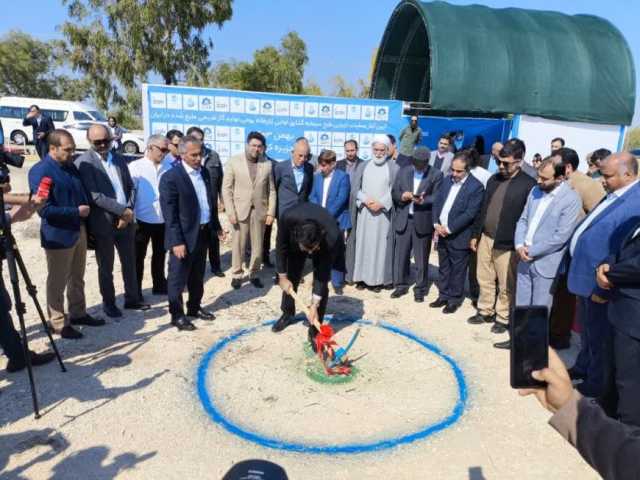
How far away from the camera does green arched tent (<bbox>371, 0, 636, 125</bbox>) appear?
13102 millimetres

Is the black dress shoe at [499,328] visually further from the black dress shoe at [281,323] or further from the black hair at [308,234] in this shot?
the black hair at [308,234]

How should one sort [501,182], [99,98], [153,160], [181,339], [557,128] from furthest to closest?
[99,98] → [557,128] → [153,160] → [501,182] → [181,339]

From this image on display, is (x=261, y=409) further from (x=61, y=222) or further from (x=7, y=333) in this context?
(x=61, y=222)

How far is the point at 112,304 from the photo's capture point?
522 centimetres

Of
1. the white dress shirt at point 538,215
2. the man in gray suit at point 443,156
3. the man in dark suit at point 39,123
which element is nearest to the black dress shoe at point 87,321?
the white dress shirt at point 538,215

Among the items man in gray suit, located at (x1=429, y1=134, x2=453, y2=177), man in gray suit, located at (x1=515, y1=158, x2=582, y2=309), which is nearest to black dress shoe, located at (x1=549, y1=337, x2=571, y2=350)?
man in gray suit, located at (x1=515, y1=158, x2=582, y2=309)

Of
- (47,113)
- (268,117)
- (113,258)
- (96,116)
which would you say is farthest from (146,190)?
(96,116)

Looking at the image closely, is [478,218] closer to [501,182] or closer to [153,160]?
[501,182]

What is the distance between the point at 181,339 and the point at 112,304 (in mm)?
1041

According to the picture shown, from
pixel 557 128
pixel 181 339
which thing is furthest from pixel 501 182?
pixel 557 128

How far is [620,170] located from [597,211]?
0.38 metres

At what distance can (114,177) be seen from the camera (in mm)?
4938

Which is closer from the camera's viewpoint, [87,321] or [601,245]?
[601,245]

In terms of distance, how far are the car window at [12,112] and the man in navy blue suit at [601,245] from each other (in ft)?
82.0
